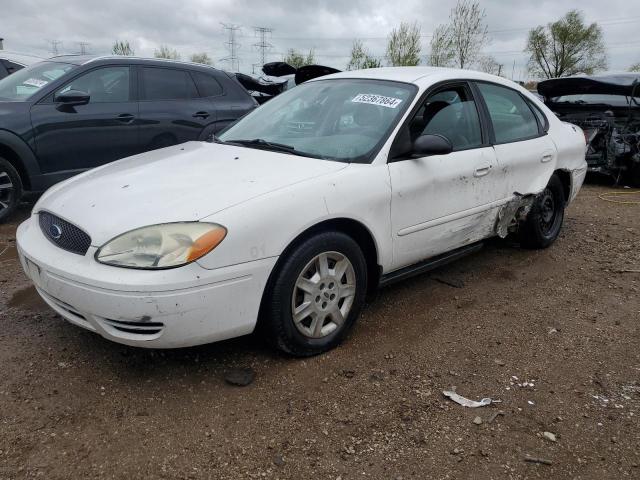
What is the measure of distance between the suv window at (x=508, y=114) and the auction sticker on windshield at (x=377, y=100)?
99 centimetres

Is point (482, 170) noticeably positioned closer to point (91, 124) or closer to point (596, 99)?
point (91, 124)

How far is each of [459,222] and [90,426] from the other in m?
2.58

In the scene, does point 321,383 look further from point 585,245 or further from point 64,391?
point 585,245

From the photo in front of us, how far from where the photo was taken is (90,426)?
2.31 metres

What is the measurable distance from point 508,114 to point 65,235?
11.1 ft

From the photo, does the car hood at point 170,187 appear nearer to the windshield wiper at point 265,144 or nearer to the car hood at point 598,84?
the windshield wiper at point 265,144

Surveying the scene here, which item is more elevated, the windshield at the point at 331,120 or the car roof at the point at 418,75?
the car roof at the point at 418,75

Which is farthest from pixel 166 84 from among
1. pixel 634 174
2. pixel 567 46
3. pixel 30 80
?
pixel 567 46

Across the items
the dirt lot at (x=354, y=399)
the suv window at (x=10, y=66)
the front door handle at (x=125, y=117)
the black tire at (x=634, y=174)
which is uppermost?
the suv window at (x=10, y=66)

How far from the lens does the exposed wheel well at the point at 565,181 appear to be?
486 centimetres

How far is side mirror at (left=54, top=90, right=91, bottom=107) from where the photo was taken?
5.16m

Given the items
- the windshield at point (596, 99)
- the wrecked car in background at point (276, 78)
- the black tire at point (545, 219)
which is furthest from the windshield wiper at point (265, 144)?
the windshield at point (596, 99)

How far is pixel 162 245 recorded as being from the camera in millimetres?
2363

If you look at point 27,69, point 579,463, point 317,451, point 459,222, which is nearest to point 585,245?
point 459,222
